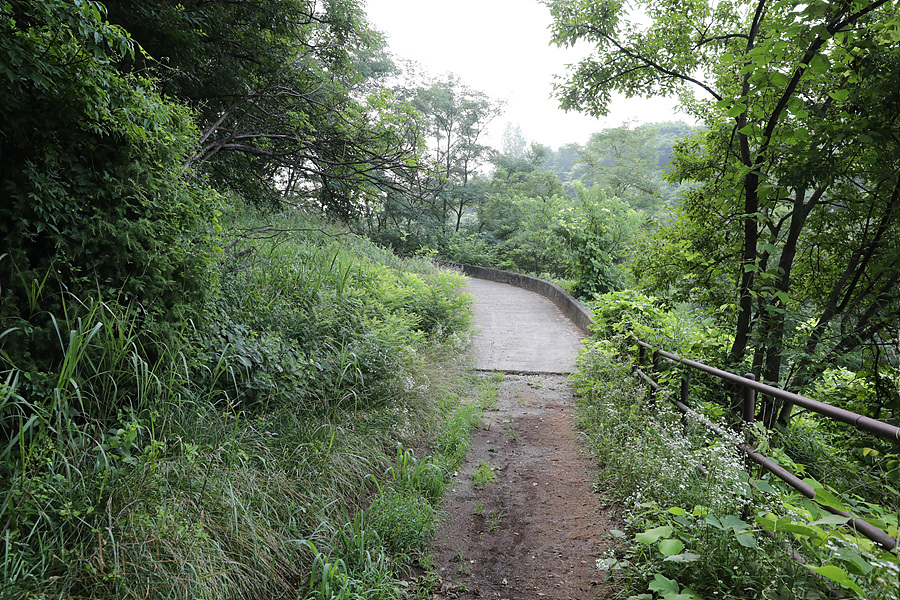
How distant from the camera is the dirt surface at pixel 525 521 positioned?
3.17m

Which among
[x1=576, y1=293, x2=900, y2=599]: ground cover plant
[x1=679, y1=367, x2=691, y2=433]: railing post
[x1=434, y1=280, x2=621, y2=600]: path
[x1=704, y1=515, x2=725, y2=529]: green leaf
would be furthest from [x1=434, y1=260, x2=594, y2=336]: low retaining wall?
[x1=704, y1=515, x2=725, y2=529]: green leaf

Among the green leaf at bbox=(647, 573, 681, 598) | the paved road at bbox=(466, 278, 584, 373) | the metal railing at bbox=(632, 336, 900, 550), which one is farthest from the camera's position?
the paved road at bbox=(466, 278, 584, 373)

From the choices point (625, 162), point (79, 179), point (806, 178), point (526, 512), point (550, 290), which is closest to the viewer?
point (79, 179)

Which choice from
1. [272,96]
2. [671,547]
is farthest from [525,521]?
[272,96]

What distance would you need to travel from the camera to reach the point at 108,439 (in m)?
2.67

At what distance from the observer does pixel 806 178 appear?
3.58 m

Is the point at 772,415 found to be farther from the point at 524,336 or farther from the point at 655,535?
the point at 524,336

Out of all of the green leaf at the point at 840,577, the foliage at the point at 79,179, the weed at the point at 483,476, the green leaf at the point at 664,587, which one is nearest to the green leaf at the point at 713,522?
the green leaf at the point at 664,587

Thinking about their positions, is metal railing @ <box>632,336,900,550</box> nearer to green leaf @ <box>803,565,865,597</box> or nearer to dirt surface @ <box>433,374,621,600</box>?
green leaf @ <box>803,565,865,597</box>

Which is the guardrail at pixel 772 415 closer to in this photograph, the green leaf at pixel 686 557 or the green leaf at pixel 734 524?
the green leaf at pixel 734 524

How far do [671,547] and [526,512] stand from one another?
1.85 meters

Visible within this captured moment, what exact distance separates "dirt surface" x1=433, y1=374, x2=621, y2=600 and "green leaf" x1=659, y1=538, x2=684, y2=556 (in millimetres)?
732

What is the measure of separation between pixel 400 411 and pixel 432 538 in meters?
1.69

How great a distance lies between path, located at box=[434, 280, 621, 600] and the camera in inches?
125
